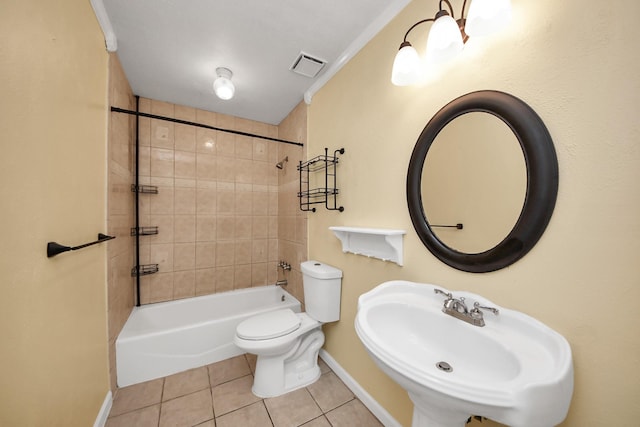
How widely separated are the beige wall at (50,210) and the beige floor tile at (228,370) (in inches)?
24.7

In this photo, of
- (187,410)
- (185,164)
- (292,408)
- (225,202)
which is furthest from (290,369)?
(185,164)

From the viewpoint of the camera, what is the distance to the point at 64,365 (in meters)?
0.96

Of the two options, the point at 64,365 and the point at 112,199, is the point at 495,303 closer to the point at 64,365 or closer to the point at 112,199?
the point at 64,365

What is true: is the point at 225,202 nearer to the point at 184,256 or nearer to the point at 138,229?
the point at 184,256

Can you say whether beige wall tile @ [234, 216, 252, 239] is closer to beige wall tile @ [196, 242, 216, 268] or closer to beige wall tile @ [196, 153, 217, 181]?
beige wall tile @ [196, 242, 216, 268]

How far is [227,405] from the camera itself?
4.79 feet

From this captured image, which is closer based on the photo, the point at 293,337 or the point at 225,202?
the point at 293,337

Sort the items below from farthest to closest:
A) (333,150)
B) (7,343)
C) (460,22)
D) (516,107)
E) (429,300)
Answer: (333,150) < (429,300) < (460,22) < (516,107) < (7,343)

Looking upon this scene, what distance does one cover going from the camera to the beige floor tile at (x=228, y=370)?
169cm

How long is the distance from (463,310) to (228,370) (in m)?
1.76

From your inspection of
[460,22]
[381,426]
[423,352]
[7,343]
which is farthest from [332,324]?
[460,22]

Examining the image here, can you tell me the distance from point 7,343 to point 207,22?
1.70 meters

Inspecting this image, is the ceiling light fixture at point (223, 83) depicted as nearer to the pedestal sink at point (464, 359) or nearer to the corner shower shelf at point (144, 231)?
the corner shower shelf at point (144, 231)

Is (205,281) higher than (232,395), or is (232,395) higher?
(205,281)
